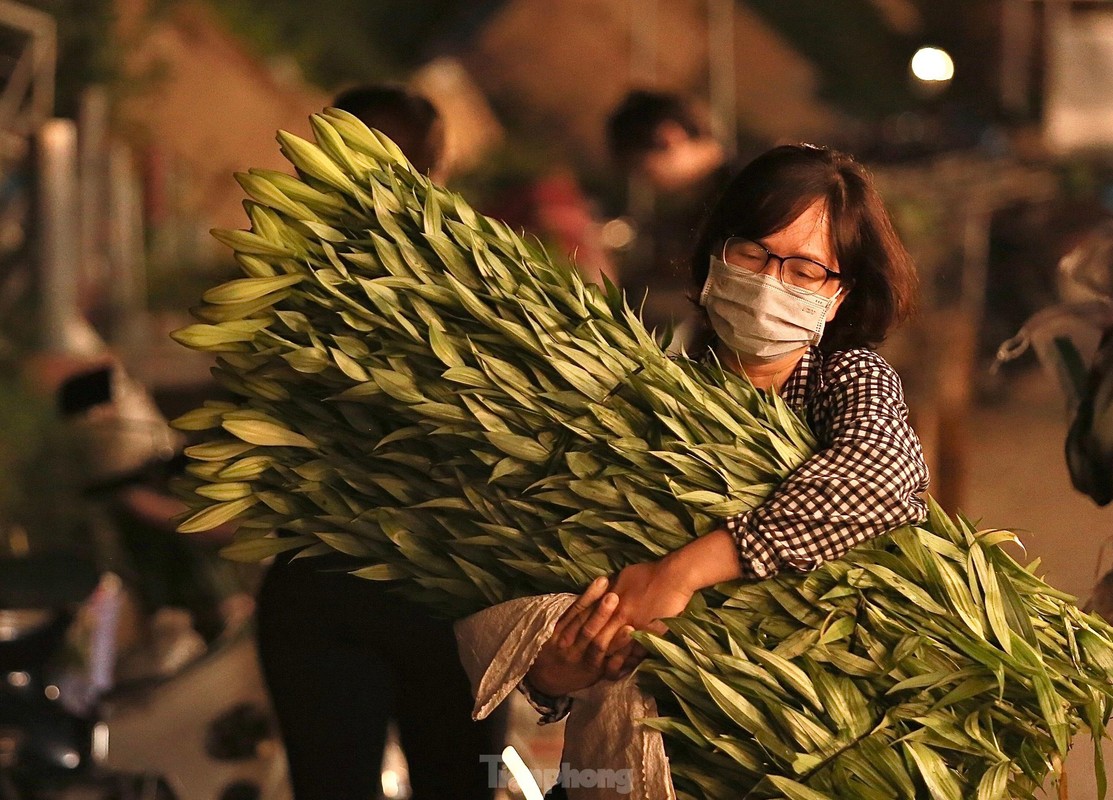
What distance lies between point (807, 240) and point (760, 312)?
8cm

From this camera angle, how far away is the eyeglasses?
1199 mm

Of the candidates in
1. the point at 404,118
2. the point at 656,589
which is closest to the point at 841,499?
the point at 656,589

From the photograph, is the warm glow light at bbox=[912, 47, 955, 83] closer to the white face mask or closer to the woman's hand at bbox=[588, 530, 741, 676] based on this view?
the white face mask

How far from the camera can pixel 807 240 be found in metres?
1.21

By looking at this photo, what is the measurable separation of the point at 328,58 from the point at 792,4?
201 cm

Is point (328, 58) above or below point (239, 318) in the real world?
below

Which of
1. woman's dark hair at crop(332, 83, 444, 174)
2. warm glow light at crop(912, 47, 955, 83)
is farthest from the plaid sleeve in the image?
warm glow light at crop(912, 47, 955, 83)

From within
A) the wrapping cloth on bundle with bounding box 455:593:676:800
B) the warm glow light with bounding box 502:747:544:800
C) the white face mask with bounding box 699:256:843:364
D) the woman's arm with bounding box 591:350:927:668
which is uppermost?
the white face mask with bounding box 699:256:843:364

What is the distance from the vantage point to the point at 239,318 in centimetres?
126

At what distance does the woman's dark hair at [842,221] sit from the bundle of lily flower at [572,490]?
0.15 metres

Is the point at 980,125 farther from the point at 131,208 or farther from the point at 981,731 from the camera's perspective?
the point at 981,731

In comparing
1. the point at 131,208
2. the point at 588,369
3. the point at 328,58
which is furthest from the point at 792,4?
the point at 588,369

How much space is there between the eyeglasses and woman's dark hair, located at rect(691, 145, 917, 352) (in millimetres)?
15

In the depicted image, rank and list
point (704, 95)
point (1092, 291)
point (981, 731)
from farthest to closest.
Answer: point (704, 95) < point (1092, 291) < point (981, 731)
